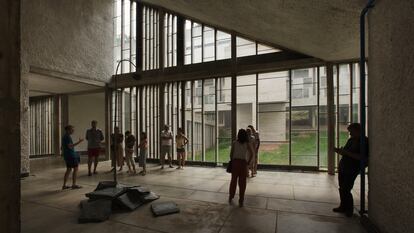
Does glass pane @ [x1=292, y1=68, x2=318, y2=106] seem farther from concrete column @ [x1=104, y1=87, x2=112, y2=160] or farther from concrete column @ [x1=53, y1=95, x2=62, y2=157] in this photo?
concrete column @ [x1=53, y1=95, x2=62, y2=157]

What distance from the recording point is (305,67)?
8242 mm

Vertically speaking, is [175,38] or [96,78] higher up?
[175,38]

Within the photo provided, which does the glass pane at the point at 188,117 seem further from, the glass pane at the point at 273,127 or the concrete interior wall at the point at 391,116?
the concrete interior wall at the point at 391,116

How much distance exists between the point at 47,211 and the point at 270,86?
9789 mm

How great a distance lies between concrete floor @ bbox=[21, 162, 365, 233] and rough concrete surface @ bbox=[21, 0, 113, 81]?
173 inches

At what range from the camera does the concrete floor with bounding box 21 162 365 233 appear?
3750 millimetres

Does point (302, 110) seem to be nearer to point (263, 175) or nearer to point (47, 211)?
point (263, 175)

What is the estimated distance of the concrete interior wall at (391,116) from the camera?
8.24 ft

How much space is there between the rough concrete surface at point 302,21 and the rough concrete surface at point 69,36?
15.7ft

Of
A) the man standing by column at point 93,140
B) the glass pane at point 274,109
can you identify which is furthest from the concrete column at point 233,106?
the man standing by column at point 93,140

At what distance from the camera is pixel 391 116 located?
2.93m
